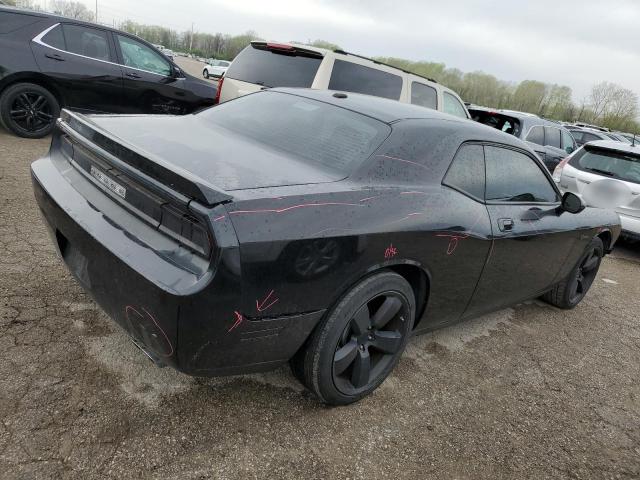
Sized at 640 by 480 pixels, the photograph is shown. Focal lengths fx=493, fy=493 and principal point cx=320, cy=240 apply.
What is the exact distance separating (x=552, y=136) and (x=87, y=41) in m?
8.82

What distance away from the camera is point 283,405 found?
2490 mm

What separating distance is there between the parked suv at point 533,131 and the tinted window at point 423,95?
279 centimetres

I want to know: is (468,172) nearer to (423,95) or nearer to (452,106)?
(423,95)

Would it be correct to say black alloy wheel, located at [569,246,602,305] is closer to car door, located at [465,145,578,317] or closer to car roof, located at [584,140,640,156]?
car door, located at [465,145,578,317]

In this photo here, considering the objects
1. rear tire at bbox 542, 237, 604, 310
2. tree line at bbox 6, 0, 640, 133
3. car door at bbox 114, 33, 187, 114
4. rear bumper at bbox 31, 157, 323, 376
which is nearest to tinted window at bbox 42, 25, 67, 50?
car door at bbox 114, 33, 187, 114

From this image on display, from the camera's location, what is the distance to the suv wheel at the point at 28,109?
608 cm

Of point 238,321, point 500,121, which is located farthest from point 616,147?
point 238,321

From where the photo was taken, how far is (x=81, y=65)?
21.1 ft

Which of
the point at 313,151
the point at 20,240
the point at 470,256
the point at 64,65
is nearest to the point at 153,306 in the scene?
the point at 313,151

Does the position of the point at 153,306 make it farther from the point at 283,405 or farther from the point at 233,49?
the point at 233,49

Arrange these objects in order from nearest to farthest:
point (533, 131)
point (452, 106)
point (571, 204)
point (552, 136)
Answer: point (571, 204) → point (452, 106) → point (533, 131) → point (552, 136)

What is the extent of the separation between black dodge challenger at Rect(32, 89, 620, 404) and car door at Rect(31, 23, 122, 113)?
4.05 metres

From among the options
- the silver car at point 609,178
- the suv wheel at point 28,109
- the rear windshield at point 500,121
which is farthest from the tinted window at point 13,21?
the rear windshield at point 500,121

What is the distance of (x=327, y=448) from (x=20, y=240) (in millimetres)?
2764
